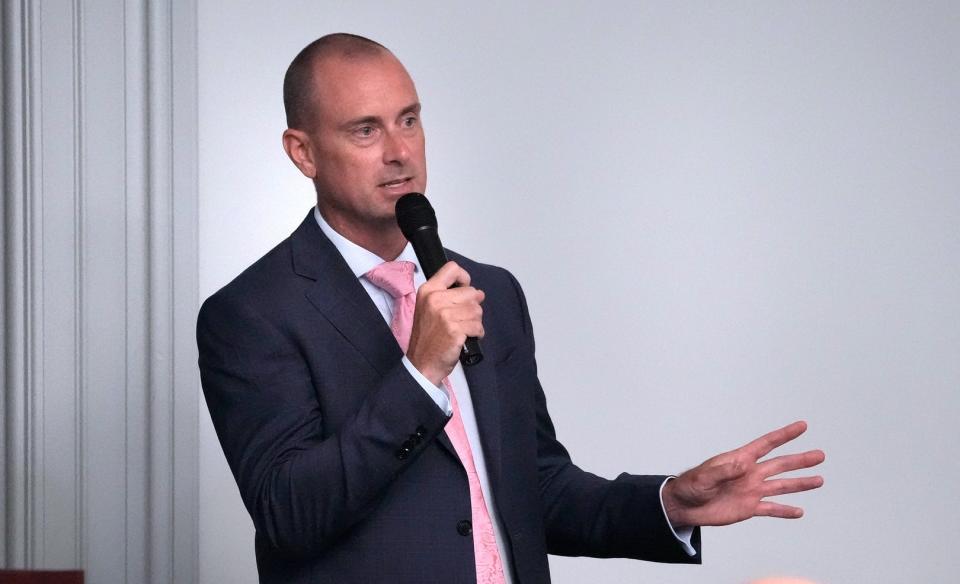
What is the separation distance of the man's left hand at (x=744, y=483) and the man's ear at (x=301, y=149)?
0.73 metres

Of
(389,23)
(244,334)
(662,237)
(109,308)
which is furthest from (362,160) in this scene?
(662,237)

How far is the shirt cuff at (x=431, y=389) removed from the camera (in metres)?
1.65

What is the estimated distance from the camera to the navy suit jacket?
1.65 meters

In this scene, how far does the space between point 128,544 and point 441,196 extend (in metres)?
1.10

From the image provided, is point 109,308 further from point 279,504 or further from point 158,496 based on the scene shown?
point 279,504

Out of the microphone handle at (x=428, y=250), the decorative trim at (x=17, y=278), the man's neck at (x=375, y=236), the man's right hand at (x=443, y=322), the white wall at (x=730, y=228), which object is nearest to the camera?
the man's right hand at (x=443, y=322)

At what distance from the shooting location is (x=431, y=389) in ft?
5.43

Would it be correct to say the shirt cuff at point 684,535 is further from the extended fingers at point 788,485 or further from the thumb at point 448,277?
the thumb at point 448,277

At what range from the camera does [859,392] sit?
3391 millimetres

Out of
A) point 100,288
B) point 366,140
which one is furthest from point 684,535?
point 100,288

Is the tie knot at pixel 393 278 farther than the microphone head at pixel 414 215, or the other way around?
the tie knot at pixel 393 278

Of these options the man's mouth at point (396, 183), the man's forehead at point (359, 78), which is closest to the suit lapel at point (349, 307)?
the man's mouth at point (396, 183)

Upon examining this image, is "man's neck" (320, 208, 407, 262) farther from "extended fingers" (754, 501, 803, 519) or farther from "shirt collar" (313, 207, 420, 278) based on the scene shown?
"extended fingers" (754, 501, 803, 519)

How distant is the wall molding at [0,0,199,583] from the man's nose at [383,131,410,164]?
109 cm
